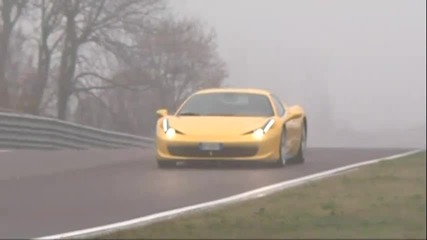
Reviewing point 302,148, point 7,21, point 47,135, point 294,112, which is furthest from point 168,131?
point 7,21

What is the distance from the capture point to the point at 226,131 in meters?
16.5

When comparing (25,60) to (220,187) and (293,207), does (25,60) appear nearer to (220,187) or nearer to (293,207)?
(220,187)

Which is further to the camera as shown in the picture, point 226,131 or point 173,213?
point 226,131

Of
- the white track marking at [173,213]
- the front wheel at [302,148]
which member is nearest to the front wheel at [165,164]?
the front wheel at [302,148]

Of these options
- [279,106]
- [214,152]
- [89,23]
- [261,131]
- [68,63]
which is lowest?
[214,152]

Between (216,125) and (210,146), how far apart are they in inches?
13.8

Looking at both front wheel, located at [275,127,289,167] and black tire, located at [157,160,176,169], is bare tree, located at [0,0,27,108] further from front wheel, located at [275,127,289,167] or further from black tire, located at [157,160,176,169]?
front wheel, located at [275,127,289,167]

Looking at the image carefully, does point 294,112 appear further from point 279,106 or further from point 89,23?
point 89,23

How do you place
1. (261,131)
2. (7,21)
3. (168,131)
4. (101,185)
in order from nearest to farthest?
(101,185) < (261,131) < (168,131) < (7,21)

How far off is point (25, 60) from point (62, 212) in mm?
36722

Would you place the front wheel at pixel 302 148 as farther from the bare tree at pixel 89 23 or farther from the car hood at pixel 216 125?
the bare tree at pixel 89 23

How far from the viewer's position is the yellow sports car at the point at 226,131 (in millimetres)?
16453

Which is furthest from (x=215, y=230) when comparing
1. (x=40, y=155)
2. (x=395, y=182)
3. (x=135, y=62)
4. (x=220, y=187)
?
(x=135, y=62)

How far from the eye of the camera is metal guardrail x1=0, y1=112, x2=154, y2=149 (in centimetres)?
2334
